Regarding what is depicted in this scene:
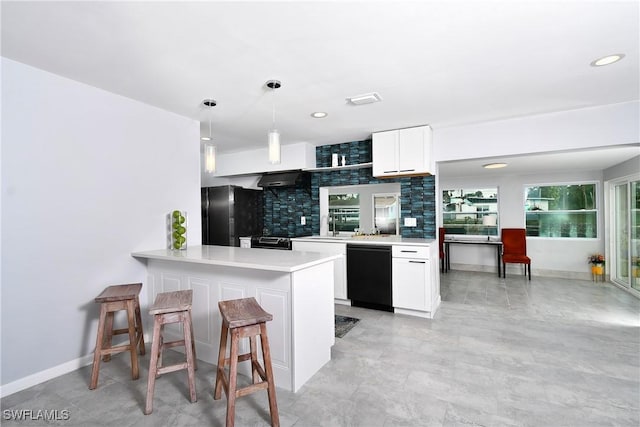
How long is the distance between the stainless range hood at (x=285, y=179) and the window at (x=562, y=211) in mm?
4835

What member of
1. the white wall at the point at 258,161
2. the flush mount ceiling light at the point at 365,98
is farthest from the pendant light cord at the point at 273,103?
the white wall at the point at 258,161

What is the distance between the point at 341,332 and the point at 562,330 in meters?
2.34

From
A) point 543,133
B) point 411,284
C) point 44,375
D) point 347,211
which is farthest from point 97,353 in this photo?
point 347,211

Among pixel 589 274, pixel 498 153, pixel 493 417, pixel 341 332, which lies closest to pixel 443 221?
pixel 589 274

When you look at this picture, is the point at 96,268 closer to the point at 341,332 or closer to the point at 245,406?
the point at 245,406

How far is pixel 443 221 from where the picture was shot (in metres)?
7.19

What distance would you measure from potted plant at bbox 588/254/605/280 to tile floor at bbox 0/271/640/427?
2439 mm

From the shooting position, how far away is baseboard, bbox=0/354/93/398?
208 cm

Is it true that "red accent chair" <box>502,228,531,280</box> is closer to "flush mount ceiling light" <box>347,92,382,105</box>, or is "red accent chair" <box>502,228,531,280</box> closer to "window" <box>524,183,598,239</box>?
"window" <box>524,183,598,239</box>

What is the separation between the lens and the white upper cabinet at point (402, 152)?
3680 mm

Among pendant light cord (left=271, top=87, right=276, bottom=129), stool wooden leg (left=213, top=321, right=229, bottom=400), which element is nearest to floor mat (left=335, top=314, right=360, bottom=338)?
stool wooden leg (left=213, top=321, right=229, bottom=400)

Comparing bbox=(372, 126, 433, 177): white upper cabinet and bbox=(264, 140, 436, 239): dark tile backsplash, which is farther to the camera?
bbox=(264, 140, 436, 239): dark tile backsplash

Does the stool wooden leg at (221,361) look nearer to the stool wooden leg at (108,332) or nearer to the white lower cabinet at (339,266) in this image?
the stool wooden leg at (108,332)

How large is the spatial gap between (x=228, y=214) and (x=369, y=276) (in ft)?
8.35
